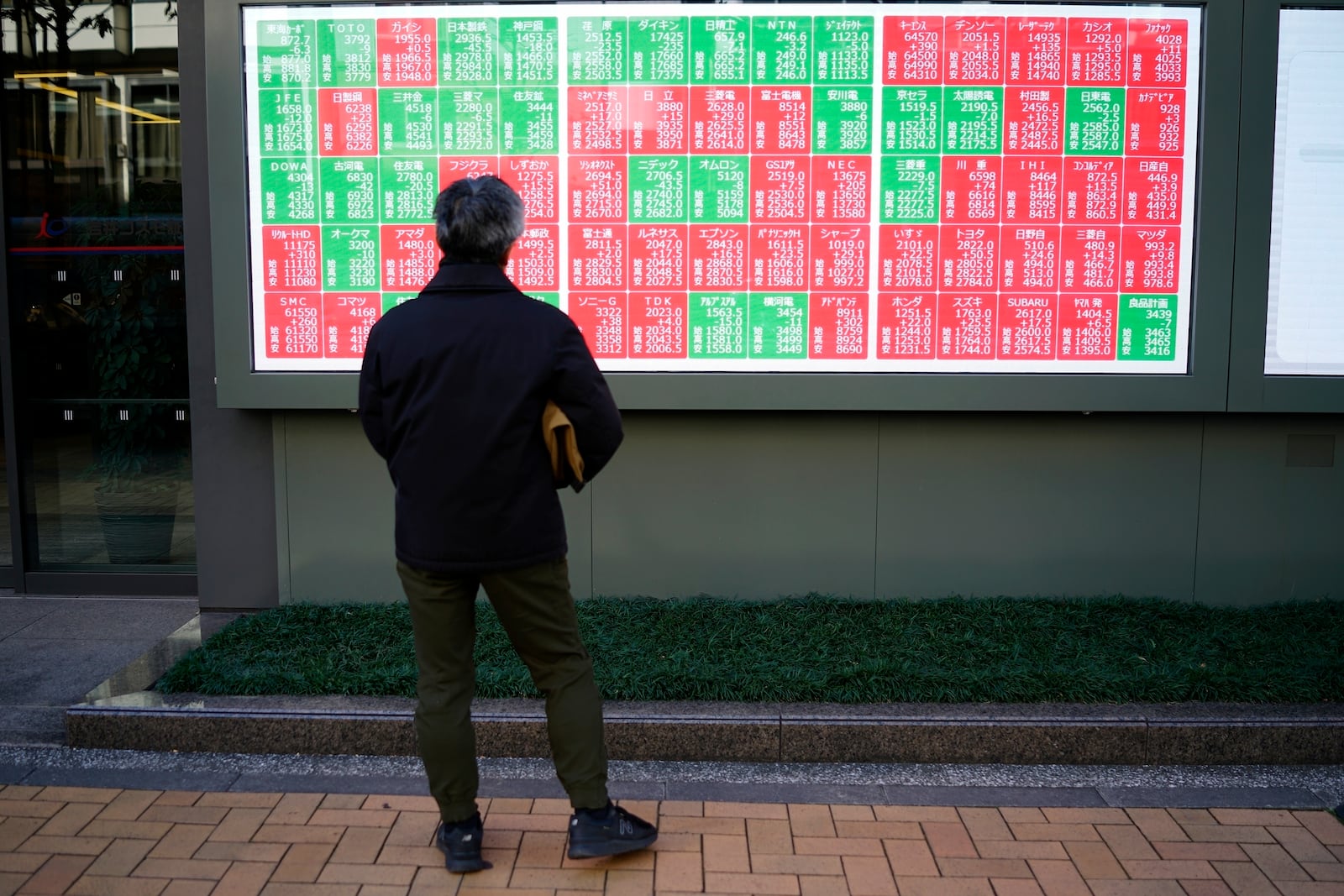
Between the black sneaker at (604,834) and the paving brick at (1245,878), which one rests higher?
the black sneaker at (604,834)

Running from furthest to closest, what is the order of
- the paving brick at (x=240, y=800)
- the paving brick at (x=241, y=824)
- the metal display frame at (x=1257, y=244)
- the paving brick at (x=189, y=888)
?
the metal display frame at (x=1257, y=244) → the paving brick at (x=240, y=800) → the paving brick at (x=241, y=824) → the paving brick at (x=189, y=888)

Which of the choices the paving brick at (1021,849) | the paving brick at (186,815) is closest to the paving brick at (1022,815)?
the paving brick at (1021,849)

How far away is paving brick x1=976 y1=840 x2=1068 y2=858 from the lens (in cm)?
349

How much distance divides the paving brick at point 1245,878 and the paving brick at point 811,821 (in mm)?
1142

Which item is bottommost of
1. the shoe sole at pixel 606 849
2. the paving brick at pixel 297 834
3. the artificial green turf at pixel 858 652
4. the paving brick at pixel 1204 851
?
the paving brick at pixel 1204 851

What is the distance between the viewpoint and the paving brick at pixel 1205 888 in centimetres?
327

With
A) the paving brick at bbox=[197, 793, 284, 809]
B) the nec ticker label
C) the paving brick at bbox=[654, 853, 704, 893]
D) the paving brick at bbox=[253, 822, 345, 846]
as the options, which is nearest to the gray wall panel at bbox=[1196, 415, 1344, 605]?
the nec ticker label

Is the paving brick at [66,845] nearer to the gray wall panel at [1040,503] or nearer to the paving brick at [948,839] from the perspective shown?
the paving brick at [948,839]

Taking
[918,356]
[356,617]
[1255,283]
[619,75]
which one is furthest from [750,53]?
[356,617]

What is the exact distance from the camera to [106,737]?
4.20 m

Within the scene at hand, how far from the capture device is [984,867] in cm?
342

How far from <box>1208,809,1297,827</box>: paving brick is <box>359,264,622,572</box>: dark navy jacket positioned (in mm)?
2355

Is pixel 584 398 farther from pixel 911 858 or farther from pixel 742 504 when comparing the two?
pixel 742 504

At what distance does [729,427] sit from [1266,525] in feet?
8.46
